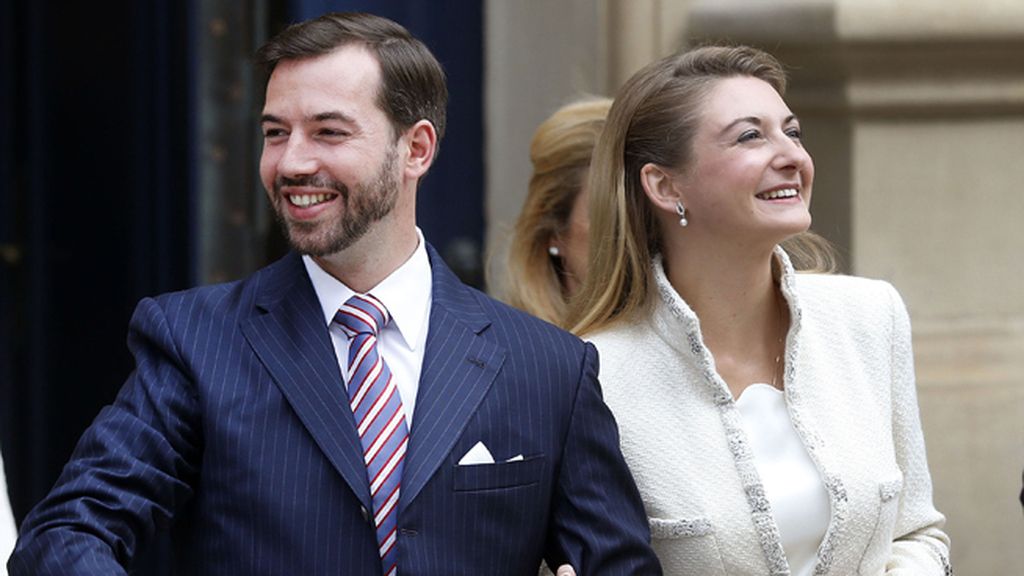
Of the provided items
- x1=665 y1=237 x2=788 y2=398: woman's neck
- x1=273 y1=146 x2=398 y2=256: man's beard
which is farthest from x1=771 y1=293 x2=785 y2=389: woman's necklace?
x1=273 y1=146 x2=398 y2=256: man's beard

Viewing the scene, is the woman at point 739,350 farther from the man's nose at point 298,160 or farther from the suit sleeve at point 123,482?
the suit sleeve at point 123,482

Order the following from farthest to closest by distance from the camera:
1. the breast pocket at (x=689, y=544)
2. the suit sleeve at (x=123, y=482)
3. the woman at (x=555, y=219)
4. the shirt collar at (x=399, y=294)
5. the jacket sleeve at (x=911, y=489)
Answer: the woman at (x=555, y=219) < the jacket sleeve at (x=911, y=489) < the breast pocket at (x=689, y=544) < the shirt collar at (x=399, y=294) < the suit sleeve at (x=123, y=482)

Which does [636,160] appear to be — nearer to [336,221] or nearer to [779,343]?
[779,343]

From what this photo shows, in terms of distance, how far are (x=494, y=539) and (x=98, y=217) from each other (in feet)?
11.9

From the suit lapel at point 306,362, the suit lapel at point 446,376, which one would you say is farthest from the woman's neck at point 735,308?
the suit lapel at point 306,362

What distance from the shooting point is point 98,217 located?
21.3ft

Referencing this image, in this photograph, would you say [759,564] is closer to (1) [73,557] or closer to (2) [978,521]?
(1) [73,557]

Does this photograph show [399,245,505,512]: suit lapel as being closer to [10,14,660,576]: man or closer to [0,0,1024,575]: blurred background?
[10,14,660,576]: man

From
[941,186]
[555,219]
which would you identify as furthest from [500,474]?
[941,186]

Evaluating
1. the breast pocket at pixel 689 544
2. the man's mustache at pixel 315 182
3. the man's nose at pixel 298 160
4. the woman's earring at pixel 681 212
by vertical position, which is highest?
the man's nose at pixel 298 160

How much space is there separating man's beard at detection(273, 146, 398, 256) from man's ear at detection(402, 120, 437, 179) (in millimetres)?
128

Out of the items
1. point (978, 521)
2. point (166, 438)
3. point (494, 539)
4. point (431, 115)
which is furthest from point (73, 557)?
point (978, 521)

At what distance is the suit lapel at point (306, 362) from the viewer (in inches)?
123

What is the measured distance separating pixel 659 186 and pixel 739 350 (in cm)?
37
